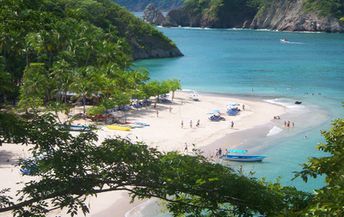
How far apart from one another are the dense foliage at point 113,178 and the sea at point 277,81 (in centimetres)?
103

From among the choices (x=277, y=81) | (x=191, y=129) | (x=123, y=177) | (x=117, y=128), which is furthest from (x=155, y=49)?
(x=123, y=177)

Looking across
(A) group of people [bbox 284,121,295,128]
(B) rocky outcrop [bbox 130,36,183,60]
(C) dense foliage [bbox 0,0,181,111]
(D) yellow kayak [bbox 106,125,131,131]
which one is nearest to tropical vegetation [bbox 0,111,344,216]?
(C) dense foliage [bbox 0,0,181,111]

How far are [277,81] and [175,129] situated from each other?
36860mm

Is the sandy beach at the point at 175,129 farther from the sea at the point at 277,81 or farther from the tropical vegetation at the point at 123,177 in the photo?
the tropical vegetation at the point at 123,177

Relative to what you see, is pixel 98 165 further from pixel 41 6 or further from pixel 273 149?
pixel 273 149

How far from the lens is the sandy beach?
89.7ft

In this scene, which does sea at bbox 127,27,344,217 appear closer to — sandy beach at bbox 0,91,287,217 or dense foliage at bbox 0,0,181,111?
sandy beach at bbox 0,91,287,217

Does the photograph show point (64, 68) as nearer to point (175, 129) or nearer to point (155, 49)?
point (175, 129)

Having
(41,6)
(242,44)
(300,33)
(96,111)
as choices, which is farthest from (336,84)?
(300,33)

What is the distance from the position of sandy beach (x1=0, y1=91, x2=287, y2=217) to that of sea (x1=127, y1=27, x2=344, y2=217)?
185cm

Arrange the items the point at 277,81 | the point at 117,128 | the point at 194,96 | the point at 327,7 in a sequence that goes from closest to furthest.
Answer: the point at 117,128 < the point at 194,96 < the point at 277,81 < the point at 327,7

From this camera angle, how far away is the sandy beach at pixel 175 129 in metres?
27.3

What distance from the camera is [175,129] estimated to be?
43500 millimetres

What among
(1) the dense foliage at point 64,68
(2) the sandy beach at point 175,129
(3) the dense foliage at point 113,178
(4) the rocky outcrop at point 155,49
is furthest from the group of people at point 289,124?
(4) the rocky outcrop at point 155,49
